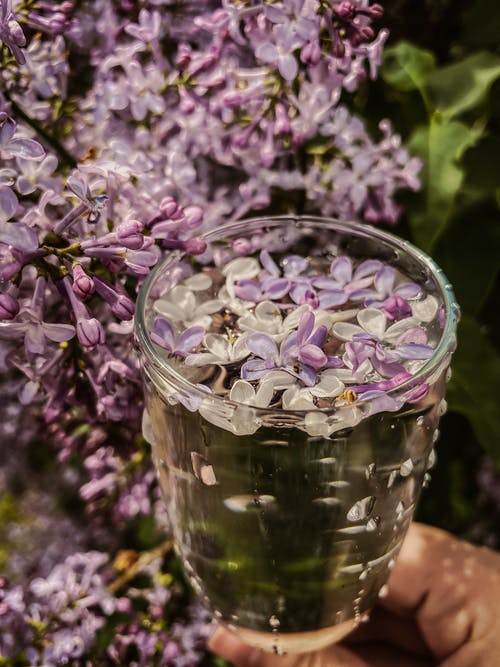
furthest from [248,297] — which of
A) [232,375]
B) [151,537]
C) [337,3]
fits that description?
[151,537]

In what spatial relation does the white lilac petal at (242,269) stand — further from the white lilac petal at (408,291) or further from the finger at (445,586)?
the finger at (445,586)

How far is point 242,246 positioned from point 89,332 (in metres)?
0.15

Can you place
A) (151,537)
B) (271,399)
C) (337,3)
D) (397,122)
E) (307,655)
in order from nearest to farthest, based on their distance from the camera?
(271,399) < (337,3) < (307,655) < (397,122) < (151,537)

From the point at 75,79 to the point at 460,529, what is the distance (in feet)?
2.50

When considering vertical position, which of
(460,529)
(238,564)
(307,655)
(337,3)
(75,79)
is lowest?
(460,529)

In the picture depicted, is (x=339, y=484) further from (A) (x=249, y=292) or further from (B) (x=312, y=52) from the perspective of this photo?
(B) (x=312, y=52)

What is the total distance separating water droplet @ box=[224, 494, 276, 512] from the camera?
479 mm

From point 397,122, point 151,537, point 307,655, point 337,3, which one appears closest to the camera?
point 337,3

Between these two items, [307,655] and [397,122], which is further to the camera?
[397,122]

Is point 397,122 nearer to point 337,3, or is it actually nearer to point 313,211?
point 313,211

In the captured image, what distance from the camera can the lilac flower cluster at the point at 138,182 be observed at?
1.54 feet

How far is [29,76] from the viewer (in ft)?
2.00

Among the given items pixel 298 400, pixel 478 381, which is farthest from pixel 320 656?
pixel 298 400

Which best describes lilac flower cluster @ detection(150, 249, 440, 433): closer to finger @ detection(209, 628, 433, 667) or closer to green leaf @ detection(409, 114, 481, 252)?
green leaf @ detection(409, 114, 481, 252)
